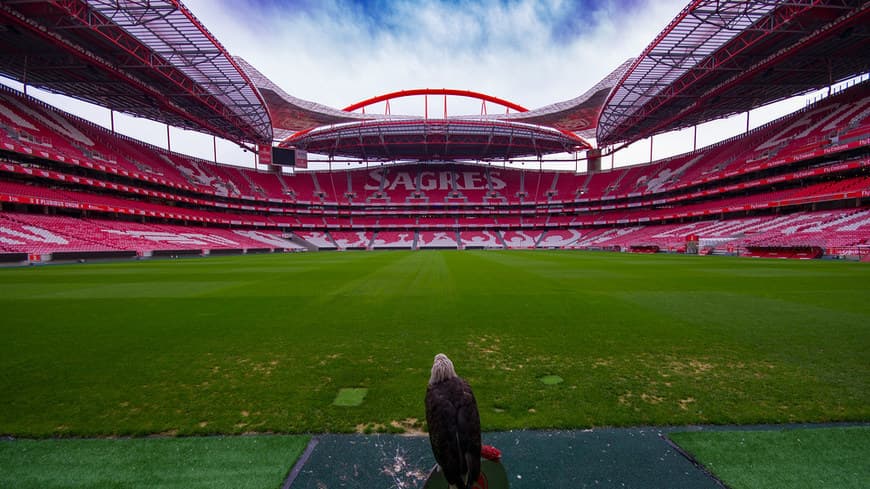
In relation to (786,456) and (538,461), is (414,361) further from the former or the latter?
(786,456)

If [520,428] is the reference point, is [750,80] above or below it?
above

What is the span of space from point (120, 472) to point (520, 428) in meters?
2.81

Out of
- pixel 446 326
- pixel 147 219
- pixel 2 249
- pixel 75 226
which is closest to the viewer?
pixel 446 326

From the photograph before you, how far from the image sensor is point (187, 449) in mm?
2537

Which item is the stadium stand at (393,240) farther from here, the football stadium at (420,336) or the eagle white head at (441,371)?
the eagle white head at (441,371)

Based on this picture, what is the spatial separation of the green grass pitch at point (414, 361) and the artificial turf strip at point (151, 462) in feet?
0.62

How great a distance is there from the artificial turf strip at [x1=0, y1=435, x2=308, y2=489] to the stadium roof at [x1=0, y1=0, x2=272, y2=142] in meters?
27.6

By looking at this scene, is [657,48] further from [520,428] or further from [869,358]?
[520,428]

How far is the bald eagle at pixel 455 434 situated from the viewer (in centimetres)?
164

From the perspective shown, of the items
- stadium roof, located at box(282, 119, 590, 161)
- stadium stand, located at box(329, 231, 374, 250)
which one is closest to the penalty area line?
stadium roof, located at box(282, 119, 590, 161)

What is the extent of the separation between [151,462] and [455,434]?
2258 mm

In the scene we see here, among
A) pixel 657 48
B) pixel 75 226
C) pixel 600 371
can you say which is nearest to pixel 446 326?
pixel 600 371

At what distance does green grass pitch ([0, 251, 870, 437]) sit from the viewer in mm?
3008

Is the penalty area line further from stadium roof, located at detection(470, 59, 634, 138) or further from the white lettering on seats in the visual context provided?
stadium roof, located at detection(470, 59, 634, 138)
